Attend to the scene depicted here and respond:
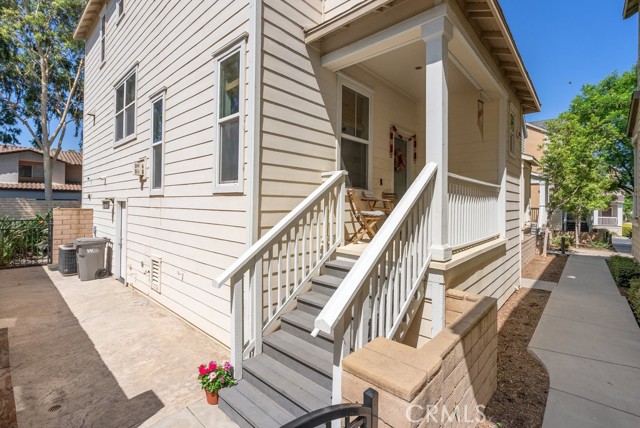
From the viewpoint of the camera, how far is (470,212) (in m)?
4.04

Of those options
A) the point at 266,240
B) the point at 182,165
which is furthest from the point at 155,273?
the point at 266,240

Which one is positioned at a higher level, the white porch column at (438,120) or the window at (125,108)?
the window at (125,108)

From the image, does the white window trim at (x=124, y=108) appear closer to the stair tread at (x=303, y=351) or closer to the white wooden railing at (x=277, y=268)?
the white wooden railing at (x=277, y=268)

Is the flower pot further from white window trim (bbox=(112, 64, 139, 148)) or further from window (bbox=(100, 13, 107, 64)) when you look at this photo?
window (bbox=(100, 13, 107, 64))

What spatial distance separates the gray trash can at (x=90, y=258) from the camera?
23.1ft

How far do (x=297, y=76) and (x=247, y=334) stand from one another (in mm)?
2997

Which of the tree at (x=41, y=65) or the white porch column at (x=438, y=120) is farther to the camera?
the tree at (x=41, y=65)

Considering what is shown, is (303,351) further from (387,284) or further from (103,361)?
(103,361)

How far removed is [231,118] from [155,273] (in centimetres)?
342

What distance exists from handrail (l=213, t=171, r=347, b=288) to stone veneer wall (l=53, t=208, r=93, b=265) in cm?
865

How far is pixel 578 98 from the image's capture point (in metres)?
19.6

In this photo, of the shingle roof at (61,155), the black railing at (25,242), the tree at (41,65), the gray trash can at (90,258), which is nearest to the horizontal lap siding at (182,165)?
the gray trash can at (90,258)

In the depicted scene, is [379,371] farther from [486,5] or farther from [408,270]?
[486,5]

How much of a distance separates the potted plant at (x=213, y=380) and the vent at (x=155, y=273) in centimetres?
313
